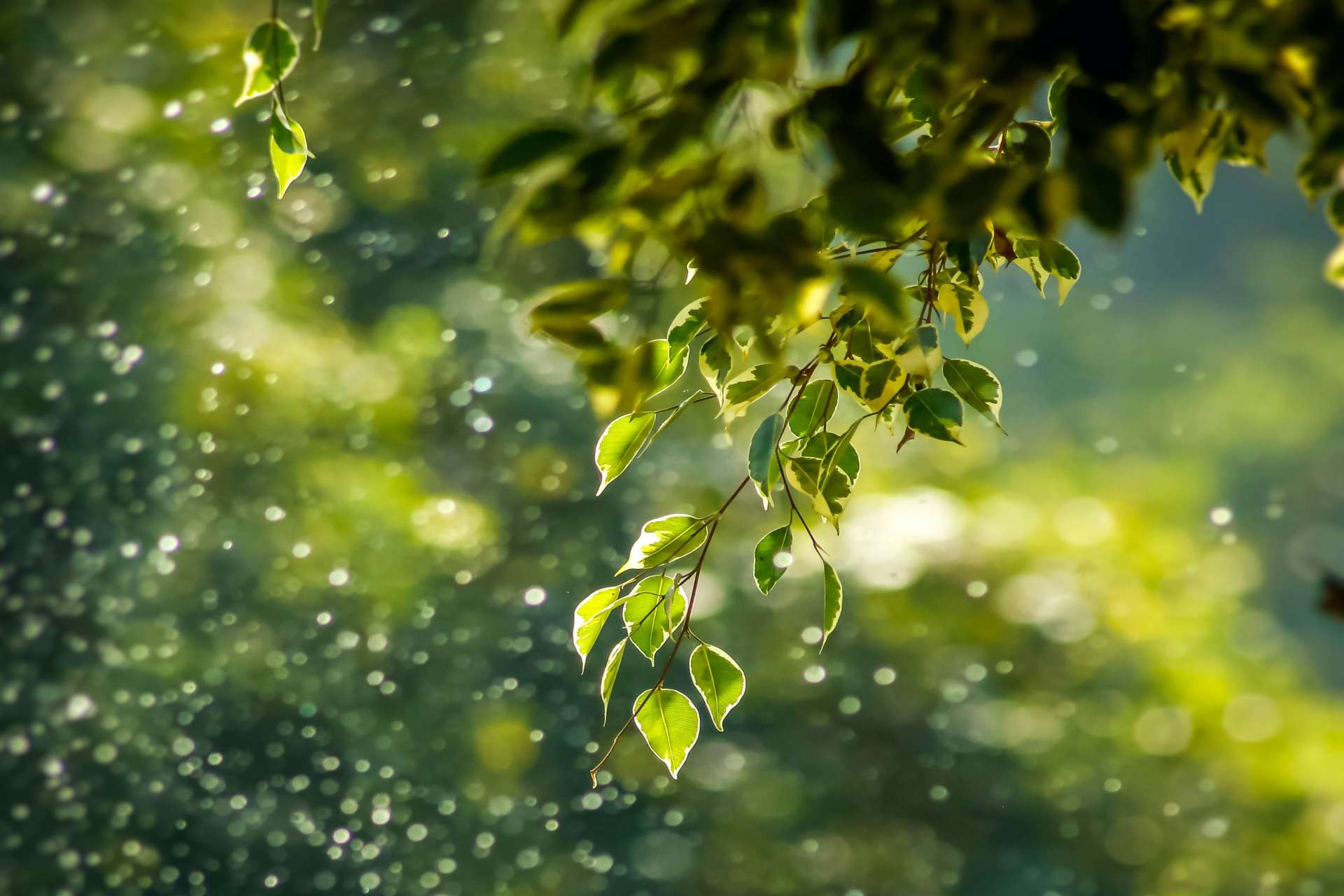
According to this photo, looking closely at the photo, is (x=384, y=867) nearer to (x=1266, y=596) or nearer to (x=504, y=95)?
(x=504, y=95)

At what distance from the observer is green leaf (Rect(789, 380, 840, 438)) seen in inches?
17.9

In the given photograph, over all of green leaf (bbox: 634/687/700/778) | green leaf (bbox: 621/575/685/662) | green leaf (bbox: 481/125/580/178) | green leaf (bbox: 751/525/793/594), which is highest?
green leaf (bbox: 481/125/580/178)

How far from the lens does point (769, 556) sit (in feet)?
1.44

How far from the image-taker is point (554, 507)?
1.68 metres

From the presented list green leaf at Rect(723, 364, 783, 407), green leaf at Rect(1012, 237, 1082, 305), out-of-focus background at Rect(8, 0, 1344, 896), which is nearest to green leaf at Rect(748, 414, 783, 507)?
green leaf at Rect(723, 364, 783, 407)

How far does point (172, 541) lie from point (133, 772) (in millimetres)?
352

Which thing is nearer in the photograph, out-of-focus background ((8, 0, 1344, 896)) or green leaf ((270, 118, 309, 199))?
green leaf ((270, 118, 309, 199))

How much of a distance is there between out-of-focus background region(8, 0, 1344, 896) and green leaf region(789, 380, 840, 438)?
Answer: 3.84 ft

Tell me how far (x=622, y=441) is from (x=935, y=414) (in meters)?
0.12

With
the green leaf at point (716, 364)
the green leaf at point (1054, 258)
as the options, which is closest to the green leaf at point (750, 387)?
the green leaf at point (716, 364)

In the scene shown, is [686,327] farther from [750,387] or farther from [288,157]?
[288,157]

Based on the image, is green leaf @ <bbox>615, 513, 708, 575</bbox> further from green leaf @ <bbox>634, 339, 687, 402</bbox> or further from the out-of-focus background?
the out-of-focus background

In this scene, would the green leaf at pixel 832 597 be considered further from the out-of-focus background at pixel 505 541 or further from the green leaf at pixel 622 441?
the out-of-focus background at pixel 505 541

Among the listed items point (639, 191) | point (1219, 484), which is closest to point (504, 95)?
point (1219, 484)
